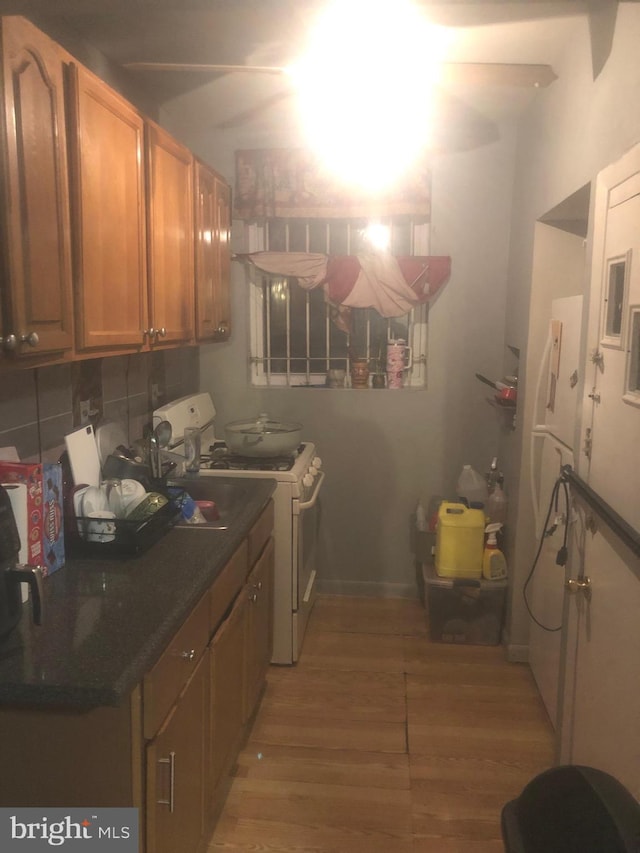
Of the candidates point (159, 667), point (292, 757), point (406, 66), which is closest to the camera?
point (159, 667)

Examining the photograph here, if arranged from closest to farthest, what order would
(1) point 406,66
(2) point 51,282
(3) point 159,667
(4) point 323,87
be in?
(3) point 159,667 < (2) point 51,282 < (1) point 406,66 < (4) point 323,87

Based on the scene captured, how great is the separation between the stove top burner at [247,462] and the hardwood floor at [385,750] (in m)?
0.89

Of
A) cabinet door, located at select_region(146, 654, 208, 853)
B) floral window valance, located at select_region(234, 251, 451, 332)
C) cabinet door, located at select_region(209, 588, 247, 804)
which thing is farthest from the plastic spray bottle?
cabinet door, located at select_region(146, 654, 208, 853)

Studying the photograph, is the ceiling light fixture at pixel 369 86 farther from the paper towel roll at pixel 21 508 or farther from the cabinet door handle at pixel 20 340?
the paper towel roll at pixel 21 508

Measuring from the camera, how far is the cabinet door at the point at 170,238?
7.26 ft

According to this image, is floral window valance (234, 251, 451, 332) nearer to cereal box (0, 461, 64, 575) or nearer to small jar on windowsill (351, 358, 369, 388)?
small jar on windowsill (351, 358, 369, 388)

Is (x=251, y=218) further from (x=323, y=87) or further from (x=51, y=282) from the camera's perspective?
(x=51, y=282)

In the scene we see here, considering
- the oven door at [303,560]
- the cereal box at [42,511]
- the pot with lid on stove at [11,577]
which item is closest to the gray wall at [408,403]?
the oven door at [303,560]

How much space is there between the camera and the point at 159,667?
1444mm

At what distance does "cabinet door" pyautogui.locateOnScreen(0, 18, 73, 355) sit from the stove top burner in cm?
135

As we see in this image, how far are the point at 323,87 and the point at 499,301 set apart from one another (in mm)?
1352

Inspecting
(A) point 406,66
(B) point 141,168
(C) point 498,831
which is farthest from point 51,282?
(C) point 498,831

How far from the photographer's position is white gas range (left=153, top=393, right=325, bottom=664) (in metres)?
2.88

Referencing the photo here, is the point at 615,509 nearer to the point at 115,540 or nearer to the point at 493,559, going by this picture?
the point at 115,540
